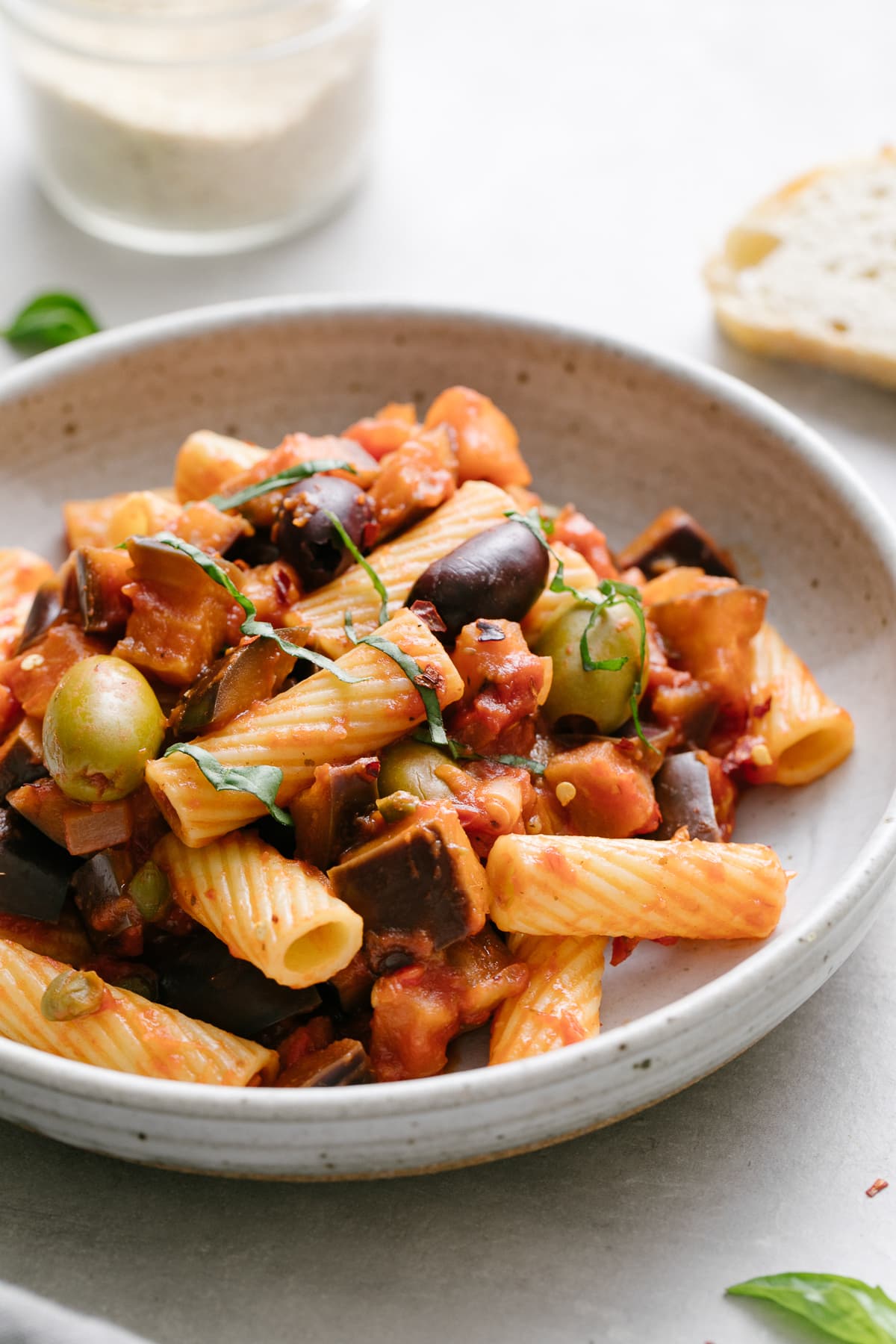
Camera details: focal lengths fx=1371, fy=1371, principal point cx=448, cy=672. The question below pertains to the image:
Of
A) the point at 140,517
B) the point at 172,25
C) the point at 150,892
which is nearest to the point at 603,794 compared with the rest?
the point at 150,892

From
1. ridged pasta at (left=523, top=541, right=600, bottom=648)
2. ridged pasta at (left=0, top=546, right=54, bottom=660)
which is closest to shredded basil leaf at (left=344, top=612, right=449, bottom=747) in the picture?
ridged pasta at (left=523, top=541, right=600, bottom=648)

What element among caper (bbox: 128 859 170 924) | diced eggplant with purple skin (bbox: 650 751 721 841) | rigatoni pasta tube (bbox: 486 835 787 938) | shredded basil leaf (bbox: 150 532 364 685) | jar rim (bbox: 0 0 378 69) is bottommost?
caper (bbox: 128 859 170 924)

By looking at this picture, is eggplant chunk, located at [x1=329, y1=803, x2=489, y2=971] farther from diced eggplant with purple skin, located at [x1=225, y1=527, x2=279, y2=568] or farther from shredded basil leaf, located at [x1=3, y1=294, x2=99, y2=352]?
shredded basil leaf, located at [x1=3, y1=294, x2=99, y2=352]

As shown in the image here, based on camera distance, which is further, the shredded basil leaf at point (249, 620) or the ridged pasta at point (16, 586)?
the ridged pasta at point (16, 586)

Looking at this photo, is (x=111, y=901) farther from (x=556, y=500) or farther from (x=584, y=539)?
(x=556, y=500)

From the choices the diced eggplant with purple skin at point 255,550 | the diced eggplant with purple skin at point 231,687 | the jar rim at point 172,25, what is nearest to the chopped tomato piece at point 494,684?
the diced eggplant with purple skin at point 231,687

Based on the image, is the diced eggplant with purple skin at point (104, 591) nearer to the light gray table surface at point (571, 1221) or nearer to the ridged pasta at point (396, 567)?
the ridged pasta at point (396, 567)

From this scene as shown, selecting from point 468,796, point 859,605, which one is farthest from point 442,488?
point 859,605
